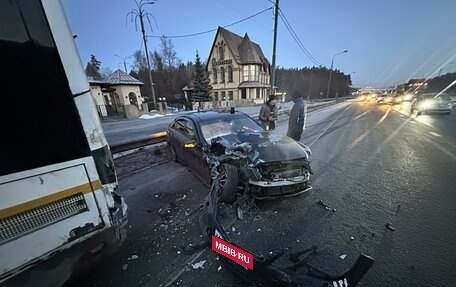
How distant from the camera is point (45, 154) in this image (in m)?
1.59

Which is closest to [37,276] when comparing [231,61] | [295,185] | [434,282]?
[295,185]

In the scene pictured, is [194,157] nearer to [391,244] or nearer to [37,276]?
[37,276]

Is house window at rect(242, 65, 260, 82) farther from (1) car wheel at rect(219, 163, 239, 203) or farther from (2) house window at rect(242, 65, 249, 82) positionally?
(1) car wheel at rect(219, 163, 239, 203)

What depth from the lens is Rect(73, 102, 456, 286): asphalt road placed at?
237 centimetres

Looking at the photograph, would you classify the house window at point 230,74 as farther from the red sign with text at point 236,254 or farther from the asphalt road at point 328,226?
the red sign with text at point 236,254

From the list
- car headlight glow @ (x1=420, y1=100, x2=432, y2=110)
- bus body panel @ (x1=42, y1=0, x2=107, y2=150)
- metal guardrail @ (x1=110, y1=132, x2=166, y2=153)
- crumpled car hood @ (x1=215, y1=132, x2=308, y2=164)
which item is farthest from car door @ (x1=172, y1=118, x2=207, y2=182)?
car headlight glow @ (x1=420, y1=100, x2=432, y2=110)

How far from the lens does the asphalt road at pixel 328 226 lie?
2369 millimetres

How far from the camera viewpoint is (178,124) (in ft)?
19.7

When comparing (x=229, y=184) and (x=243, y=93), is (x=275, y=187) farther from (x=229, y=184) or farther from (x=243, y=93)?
(x=243, y=93)

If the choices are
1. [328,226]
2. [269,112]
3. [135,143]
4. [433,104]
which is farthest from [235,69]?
[328,226]

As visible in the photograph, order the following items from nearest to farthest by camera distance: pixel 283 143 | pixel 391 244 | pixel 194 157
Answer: pixel 391 244, pixel 283 143, pixel 194 157

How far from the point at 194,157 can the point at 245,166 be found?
5.56 ft

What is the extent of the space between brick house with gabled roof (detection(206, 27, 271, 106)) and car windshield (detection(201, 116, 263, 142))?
1272 inches

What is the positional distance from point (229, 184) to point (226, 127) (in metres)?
1.88
